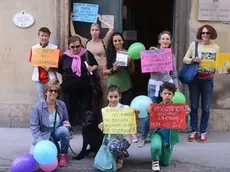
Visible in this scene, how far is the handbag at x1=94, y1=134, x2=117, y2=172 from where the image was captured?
4.75 meters

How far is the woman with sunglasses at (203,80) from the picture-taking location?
582 centimetres

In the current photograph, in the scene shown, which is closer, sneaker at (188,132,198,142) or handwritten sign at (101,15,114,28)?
sneaker at (188,132,198,142)

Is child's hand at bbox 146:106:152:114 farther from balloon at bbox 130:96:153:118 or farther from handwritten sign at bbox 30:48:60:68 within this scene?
handwritten sign at bbox 30:48:60:68

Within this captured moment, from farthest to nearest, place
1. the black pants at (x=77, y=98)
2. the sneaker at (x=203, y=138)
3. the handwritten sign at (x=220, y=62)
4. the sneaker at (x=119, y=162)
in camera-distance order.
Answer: the sneaker at (x=203, y=138) < the black pants at (x=77, y=98) < the handwritten sign at (x=220, y=62) < the sneaker at (x=119, y=162)

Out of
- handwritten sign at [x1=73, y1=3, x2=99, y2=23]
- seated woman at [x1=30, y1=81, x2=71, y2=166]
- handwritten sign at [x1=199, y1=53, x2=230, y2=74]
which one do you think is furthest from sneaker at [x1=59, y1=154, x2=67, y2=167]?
handwritten sign at [x1=73, y1=3, x2=99, y2=23]

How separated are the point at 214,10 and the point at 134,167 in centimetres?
305

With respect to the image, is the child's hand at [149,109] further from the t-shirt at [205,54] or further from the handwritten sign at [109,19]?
the handwritten sign at [109,19]

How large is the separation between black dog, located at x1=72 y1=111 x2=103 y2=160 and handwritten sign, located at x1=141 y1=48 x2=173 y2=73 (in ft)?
3.79

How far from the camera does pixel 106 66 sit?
602 centimetres

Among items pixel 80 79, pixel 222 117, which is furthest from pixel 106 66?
pixel 222 117

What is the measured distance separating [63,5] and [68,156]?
2.65 meters

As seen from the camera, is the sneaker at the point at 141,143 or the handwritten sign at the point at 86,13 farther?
the handwritten sign at the point at 86,13

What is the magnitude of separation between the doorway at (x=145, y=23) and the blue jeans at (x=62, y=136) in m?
3.12

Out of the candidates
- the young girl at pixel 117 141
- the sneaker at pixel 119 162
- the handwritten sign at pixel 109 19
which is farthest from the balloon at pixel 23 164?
the handwritten sign at pixel 109 19
